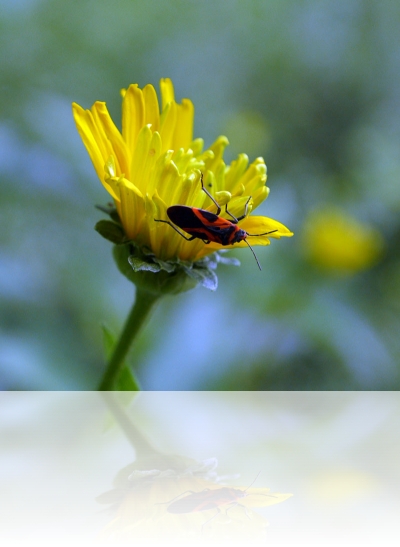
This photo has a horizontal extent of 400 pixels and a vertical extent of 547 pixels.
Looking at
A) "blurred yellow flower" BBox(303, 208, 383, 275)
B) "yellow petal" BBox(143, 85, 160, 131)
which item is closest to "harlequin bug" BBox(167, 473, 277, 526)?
"yellow petal" BBox(143, 85, 160, 131)

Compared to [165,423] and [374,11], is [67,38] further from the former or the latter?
[165,423]

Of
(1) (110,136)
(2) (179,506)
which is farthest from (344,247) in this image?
(2) (179,506)

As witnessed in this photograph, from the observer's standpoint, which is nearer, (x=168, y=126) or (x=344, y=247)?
(x=168, y=126)

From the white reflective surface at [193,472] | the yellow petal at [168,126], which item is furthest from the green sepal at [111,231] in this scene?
the white reflective surface at [193,472]

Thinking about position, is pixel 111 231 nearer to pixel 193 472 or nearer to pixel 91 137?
pixel 91 137

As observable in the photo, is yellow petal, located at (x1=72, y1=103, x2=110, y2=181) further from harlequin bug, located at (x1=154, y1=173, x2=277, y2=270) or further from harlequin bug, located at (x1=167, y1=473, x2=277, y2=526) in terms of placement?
harlequin bug, located at (x1=167, y1=473, x2=277, y2=526)

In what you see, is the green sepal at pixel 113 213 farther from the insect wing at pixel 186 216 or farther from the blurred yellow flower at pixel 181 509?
the blurred yellow flower at pixel 181 509
